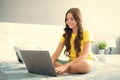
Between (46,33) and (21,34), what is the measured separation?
1.24 feet

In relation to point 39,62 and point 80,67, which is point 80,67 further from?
point 39,62

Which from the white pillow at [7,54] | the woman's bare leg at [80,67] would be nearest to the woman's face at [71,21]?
the woman's bare leg at [80,67]

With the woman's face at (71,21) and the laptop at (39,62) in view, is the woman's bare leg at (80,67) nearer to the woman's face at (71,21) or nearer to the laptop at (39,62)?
the laptop at (39,62)

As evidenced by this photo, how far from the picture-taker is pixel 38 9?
141 inches

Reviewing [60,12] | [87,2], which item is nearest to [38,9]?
[60,12]

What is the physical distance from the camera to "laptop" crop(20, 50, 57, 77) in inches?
64.1

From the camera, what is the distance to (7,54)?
282 centimetres

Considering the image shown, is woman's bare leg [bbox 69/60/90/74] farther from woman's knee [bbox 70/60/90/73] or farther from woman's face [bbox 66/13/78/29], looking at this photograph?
woman's face [bbox 66/13/78/29]

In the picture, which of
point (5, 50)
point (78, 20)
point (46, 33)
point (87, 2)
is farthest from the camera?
point (87, 2)

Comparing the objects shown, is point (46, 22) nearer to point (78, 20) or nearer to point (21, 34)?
point (21, 34)

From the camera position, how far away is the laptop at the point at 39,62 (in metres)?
1.63

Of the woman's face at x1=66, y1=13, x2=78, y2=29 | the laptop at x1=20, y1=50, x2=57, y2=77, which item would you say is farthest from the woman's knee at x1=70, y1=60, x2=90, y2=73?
the woman's face at x1=66, y1=13, x2=78, y2=29

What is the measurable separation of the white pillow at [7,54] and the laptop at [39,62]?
0.96 m

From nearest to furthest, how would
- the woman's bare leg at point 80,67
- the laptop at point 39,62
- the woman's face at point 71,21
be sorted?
the laptop at point 39,62 < the woman's bare leg at point 80,67 < the woman's face at point 71,21
